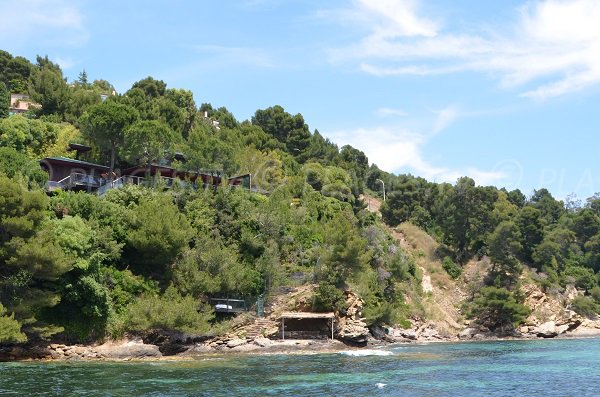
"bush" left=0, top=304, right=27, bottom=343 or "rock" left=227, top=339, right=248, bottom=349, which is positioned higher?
"bush" left=0, top=304, right=27, bottom=343

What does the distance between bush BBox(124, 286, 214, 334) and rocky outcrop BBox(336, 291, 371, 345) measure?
11.1 meters

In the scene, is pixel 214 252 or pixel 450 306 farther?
pixel 450 306

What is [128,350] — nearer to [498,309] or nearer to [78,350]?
[78,350]

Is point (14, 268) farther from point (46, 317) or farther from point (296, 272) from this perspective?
point (296, 272)

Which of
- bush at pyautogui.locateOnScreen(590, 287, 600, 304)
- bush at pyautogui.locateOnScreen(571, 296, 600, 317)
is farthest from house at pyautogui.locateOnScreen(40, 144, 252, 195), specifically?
bush at pyautogui.locateOnScreen(590, 287, 600, 304)

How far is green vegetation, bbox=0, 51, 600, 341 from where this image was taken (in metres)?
39.7

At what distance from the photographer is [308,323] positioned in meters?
51.2

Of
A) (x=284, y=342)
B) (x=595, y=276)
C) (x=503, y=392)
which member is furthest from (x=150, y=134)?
(x=595, y=276)

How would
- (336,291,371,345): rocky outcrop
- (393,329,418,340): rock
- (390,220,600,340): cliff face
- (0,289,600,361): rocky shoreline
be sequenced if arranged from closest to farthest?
(0,289,600,361): rocky shoreline
(336,291,371,345): rocky outcrop
(393,329,418,340): rock
(390,220,600,340): cliff face

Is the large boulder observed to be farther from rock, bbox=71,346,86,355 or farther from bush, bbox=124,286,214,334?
rock, bbox=71,346,86,355

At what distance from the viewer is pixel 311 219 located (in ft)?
211

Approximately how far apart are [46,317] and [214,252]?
1255 centimetres

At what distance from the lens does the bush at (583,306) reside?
7456cm

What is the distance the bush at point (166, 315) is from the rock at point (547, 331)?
126 ft
